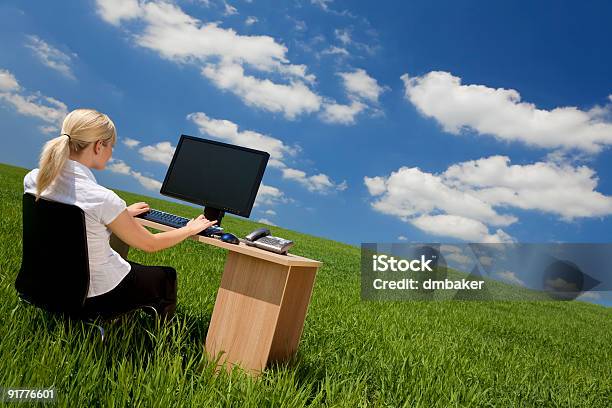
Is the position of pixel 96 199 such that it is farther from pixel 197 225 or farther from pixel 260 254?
pixel 260 254

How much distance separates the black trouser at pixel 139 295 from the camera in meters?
3.77

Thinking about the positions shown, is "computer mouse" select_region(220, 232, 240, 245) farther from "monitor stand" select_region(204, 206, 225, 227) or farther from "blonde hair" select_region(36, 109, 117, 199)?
"blonde hair" select_region(36, 109, 117, 199)

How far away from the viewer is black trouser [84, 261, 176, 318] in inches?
148

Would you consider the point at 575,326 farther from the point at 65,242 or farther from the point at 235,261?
the point at 65,242

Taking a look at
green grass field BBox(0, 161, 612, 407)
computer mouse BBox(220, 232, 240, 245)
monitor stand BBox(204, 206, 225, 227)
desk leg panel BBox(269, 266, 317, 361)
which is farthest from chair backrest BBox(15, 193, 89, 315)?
monitor stand BBox(204, 206, 225, 227)

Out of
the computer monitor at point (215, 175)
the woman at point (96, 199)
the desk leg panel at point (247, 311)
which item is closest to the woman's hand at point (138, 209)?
the computer monitor at point (215, 175)

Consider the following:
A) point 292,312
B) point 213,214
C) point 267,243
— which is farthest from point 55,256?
point 292,312

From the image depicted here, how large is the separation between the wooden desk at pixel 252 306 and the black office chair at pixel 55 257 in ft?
3.00

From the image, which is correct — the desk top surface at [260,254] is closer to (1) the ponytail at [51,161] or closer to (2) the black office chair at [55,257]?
(2) the black office chair at [55,257]

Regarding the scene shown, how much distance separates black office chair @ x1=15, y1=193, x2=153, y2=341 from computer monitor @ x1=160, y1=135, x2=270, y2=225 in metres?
1.56

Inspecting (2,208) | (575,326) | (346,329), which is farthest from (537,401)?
(2,208)

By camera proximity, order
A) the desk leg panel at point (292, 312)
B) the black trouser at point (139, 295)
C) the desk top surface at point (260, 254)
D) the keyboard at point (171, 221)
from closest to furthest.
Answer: the black trouser at point (139, 295) → the desk top surface at point (260, 254) → the desk leg panel at point (292, 312) → the keyboard at point (171, 221)

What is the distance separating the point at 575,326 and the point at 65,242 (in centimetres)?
1352

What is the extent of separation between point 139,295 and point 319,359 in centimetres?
191
